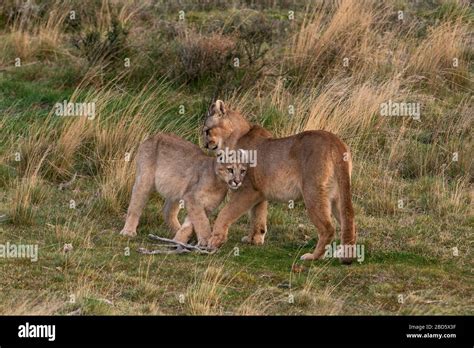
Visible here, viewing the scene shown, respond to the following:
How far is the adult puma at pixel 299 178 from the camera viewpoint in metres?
10.8

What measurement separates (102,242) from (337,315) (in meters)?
2.98

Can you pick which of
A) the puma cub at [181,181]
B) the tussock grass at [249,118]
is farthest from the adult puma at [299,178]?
the tussock grass at [249,118]

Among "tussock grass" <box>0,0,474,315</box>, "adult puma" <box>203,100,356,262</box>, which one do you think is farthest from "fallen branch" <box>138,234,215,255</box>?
"adult puma" <box>203,100,356,262</box>

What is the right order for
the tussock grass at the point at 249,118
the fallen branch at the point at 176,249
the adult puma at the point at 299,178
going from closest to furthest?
1. the tussock grass at the point at 249,118
2. the adult puma at the point at 299,178
3. the fallen branch at the point at 176,249

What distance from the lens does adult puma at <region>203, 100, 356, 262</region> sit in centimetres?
1080

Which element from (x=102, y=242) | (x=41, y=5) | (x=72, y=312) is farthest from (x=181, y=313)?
(x=41, y=5)

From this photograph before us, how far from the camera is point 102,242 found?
11445 mm

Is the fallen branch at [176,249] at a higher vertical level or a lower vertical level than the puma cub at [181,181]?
lower

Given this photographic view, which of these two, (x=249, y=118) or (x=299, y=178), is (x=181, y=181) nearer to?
(x=299, y=178)

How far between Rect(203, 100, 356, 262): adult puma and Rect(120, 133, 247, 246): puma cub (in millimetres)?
179

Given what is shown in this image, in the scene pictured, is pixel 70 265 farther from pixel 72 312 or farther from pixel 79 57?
pixel 79 57

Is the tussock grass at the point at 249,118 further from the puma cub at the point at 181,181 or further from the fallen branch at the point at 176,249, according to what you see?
the puma cub at the point at 181,181

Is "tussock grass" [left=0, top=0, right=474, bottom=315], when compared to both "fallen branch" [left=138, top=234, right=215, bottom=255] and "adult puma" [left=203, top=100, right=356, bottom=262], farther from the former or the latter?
"adult puma" [left=203, top=100, right=356, bottom=262]

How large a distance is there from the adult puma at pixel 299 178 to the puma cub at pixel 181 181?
0.18 m
